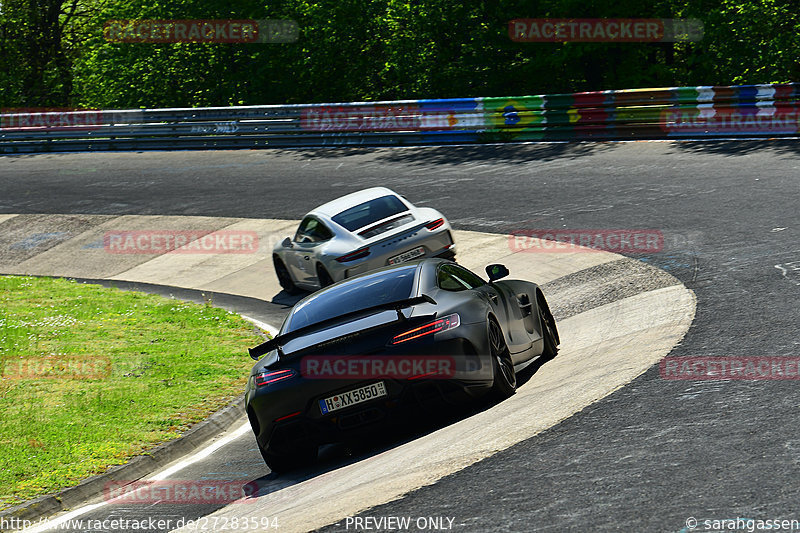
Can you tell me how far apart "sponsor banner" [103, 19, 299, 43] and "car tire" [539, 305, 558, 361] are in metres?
25.7

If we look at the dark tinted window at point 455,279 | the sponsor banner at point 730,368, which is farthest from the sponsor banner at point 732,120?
the sponsor banner at point 730,368

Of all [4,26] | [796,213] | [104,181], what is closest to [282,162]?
[104,181]

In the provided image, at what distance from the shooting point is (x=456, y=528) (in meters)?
5.30

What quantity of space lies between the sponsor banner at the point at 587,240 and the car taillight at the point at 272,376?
7904 mm

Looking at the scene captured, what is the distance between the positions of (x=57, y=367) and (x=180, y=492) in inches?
206

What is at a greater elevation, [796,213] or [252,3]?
[252,3]

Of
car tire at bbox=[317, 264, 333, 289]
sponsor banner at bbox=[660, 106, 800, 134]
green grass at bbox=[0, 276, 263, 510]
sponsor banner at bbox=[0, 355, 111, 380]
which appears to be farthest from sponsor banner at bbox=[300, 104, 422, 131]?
sponsor banner at bbox=[0, 355, 111, 380]

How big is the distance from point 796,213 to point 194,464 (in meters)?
9.39

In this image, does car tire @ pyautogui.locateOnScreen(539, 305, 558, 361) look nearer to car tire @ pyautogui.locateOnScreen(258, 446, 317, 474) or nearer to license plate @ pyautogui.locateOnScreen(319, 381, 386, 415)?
license plate @ pyautogui.locateOnScreen(319, 381, 386, 415)

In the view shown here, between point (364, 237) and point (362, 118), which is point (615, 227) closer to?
point (364, 237)

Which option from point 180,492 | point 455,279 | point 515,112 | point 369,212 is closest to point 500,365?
point 455,279

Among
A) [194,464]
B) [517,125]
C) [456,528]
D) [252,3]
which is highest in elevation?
[252,3]

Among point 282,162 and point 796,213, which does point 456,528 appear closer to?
point 796,213

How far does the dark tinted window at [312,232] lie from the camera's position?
15.1 metres
